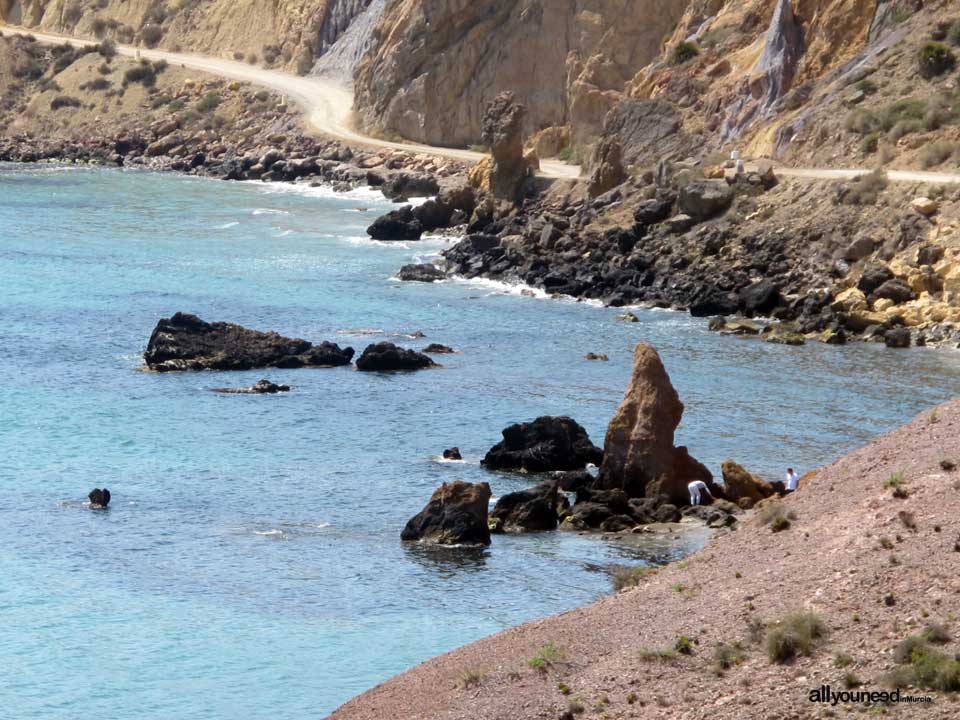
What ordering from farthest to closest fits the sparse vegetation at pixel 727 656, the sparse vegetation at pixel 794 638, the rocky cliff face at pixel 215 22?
the rocky cliff face at pixel 215 22, the sparse vegetation at pixel 727 656, the sparse vegetation at pixel 794 638

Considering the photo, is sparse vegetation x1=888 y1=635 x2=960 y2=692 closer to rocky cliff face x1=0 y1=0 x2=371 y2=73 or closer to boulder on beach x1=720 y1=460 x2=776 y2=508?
boulder on beach x1=720 y1=460 x2=776 y2=508

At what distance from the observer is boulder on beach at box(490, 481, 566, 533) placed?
3177 centimetres

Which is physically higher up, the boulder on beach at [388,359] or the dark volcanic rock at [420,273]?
the dark volcanic rock at [420,273]

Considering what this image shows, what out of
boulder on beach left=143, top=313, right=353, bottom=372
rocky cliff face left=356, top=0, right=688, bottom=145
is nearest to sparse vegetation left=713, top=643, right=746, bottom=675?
boulder on beach left=143, top=313, right=353, bottom=372

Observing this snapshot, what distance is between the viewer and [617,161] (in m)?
71.6

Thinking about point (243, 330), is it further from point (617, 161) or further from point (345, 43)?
point (345, 43)

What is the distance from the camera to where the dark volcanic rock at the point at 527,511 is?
1251 inches

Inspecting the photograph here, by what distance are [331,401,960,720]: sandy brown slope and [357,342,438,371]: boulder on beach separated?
974 inches

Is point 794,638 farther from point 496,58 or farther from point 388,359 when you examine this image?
point 496,58

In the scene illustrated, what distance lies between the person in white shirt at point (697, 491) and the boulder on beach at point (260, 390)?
15.9m

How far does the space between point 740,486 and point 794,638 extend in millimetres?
13854

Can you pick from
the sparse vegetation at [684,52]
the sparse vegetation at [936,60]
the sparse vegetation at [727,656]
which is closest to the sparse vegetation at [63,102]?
the sparse vegetation at [684,52]

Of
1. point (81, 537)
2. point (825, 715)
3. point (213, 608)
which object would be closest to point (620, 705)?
point (825, 715)

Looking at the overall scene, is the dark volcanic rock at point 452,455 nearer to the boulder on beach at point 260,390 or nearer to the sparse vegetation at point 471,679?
the boulder on beach at point 260,390
